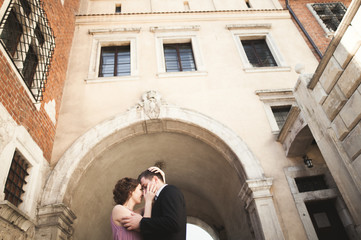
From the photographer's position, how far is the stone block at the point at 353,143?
3.31m

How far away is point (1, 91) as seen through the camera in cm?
391

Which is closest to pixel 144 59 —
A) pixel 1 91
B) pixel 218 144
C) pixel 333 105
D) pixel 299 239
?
pixel 218 144

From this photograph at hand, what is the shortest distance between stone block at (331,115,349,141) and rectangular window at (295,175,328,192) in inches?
85.5

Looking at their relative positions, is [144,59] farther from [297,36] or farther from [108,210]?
[297,36]

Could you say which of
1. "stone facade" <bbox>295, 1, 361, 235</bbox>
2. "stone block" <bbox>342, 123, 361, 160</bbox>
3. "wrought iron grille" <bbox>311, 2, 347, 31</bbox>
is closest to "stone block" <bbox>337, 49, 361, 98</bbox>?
"stone facade" <bbox>295, 1, 361, 235</bbox>

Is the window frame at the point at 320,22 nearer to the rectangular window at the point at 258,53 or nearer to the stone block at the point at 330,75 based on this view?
the rectangular window at the point at 258,53

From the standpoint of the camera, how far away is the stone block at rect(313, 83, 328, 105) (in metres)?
4.02

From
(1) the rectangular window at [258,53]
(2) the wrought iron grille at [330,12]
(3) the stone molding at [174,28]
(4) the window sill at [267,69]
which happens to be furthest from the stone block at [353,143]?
(2) the wrought iron grille at [330,12]

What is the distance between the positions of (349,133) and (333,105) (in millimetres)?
497

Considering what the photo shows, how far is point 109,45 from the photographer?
818 centimetres

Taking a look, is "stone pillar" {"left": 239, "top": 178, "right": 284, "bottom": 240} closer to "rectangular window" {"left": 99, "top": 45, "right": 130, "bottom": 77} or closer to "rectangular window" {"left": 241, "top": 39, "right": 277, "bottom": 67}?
"rectangular window" {"left": 241, "top": 39, "right": 277, "bottom": 67}

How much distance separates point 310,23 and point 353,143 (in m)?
7.28

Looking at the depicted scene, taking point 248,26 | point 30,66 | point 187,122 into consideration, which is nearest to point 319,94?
point 187,122

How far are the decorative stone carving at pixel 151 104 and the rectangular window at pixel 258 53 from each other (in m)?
3.48
